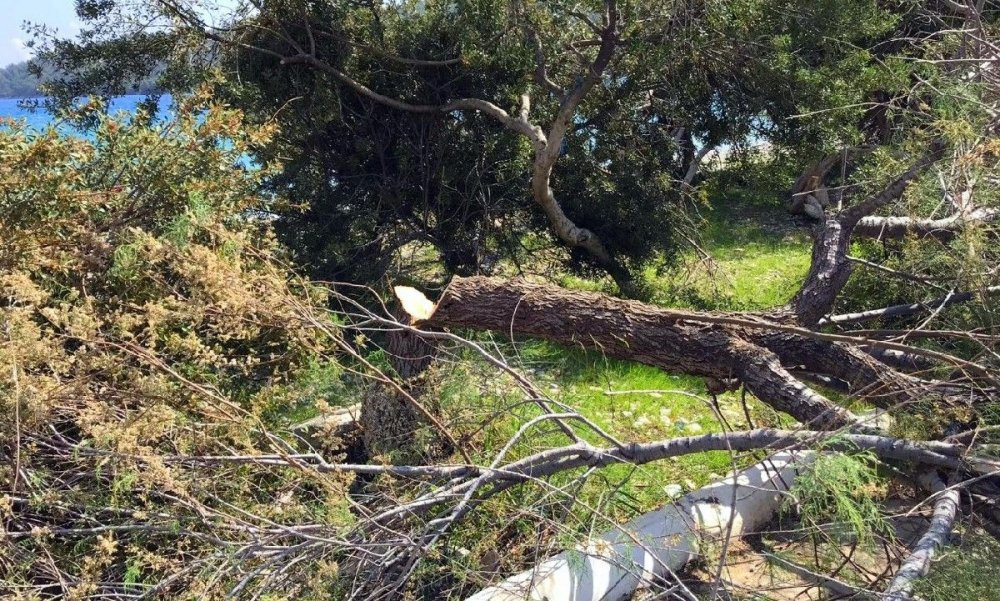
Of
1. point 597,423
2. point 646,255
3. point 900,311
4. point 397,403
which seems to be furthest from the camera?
point 646,255

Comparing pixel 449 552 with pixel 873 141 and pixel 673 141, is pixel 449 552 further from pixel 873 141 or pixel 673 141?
pixel 873 141

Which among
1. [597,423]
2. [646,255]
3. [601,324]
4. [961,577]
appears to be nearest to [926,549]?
[961,577]

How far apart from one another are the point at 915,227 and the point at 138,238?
3.79 meters

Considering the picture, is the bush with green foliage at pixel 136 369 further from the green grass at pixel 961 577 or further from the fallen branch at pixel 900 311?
the fallen branch at pixel 900 311

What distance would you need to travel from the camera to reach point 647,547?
2455mm

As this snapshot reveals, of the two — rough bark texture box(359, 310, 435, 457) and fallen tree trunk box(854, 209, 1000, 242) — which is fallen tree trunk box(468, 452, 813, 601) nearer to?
rough bark texture box(359, 310, 435, 457)

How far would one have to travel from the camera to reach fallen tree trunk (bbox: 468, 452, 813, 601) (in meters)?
2.58

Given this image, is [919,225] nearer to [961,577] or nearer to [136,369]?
[961,577]

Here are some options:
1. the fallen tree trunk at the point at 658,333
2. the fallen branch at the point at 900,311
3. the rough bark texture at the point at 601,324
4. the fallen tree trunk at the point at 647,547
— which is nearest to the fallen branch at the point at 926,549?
the fallen tree trunk at the point at 647,547

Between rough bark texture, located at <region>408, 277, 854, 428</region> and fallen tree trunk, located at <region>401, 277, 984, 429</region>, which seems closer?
fallen tree trunk, located at <region>401, 277, 984, 429</region>

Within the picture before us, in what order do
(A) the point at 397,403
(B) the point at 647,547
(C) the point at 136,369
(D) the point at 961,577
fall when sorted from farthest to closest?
1. (A) the point at 397,403
2. (C) the point at 136,369
3. (B) the point at 647,547
4. (D) the point at 961,577

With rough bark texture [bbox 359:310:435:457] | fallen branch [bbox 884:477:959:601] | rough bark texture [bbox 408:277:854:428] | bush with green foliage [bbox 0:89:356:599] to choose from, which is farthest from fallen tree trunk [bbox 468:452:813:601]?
rough bark texture [bbox 359:310:435:457]

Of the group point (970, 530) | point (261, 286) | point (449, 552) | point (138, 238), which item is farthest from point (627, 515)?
point (138, 238)

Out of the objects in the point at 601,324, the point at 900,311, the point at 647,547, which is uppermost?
the point at 601,324
